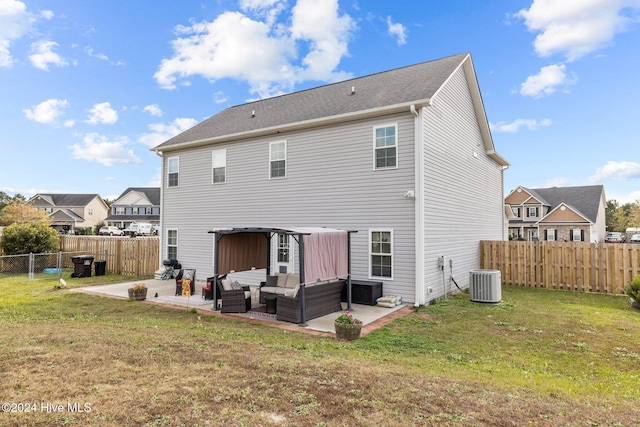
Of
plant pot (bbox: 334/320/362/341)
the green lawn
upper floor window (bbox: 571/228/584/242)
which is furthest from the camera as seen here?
upper floor window (bbox: 571/228/584/242)

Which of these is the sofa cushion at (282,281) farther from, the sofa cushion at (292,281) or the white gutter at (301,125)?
the white gutter at (301,125)

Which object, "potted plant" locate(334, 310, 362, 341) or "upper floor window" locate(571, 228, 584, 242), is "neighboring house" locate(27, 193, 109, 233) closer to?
"potted plant" locate(334, 310, 362, 341)

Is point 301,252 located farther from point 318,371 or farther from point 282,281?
point 318,371

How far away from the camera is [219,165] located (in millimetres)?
14289

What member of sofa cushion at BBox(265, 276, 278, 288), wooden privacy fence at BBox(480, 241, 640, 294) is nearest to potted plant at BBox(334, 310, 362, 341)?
sofa cushion at BBox(265, 276, 278, 288)

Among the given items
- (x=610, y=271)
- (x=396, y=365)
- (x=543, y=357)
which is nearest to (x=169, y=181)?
(x=396, y=365)

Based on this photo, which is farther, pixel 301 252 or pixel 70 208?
pixel 70 208

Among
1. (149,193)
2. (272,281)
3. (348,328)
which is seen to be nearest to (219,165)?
(272,281)

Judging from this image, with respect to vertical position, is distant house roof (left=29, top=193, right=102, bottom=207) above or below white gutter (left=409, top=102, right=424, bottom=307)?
above

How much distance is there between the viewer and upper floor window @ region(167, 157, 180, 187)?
1559 cm

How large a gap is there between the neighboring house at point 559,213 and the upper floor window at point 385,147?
3141 centimetres

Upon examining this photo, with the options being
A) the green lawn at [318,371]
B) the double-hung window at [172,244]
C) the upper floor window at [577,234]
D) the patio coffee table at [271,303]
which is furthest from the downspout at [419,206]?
the upper floor window at [577,234]

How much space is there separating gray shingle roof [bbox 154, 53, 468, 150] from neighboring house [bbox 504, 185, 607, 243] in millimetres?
29332

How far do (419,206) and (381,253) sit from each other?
1868 millimetres
